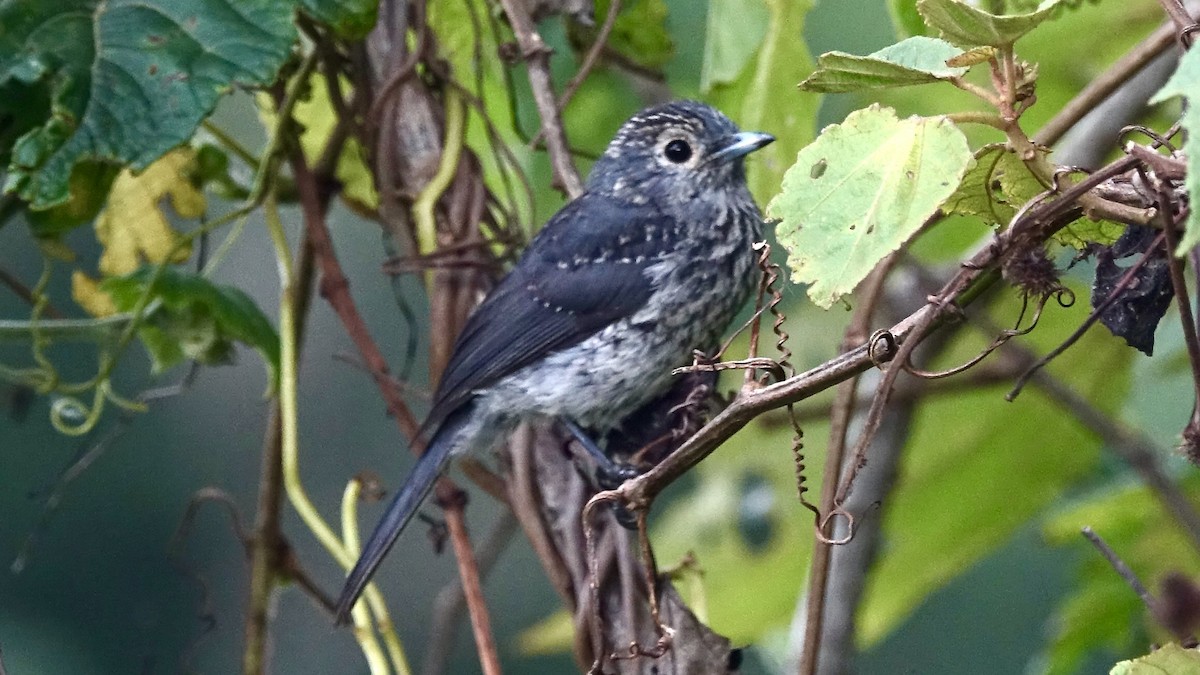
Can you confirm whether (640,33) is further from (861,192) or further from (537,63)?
(861,192)

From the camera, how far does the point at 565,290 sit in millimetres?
2547

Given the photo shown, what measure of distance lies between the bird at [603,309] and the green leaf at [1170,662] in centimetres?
125

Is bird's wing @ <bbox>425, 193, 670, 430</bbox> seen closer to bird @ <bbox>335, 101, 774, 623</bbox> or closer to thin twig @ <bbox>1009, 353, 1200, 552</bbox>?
bird @ <bbox>335, 101, 774, 623</bbox>

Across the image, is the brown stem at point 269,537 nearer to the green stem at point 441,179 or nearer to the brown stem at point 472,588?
the green stem at point 441,179

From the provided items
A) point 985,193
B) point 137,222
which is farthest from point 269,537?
point 985,193

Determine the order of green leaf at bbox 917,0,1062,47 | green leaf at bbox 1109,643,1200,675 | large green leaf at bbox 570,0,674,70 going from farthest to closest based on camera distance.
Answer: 1. large green leaf at bbox 570,0,674,70
2. green leaf at bbox 1109,643,1200,675
3. green leaf at bbox 917,0,1062,47

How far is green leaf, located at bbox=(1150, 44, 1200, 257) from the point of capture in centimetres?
92

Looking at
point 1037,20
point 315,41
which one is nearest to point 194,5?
point 315,41

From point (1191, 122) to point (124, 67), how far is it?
5.17 feet

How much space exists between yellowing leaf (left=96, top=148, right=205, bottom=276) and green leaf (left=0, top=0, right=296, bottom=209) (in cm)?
53

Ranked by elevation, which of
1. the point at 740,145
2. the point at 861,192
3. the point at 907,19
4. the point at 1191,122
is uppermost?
the point at 1191,122

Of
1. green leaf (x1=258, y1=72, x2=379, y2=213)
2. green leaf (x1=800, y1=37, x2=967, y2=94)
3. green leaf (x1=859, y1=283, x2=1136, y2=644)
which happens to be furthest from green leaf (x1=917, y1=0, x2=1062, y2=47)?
green leaf (x1=859, y1=283, x2=1136, y2=644)

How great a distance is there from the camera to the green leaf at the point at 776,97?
2084 millimetres

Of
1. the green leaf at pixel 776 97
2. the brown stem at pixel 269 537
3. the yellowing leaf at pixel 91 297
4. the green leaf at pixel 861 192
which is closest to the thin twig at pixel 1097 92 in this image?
the green leaf at pixel 776 97
